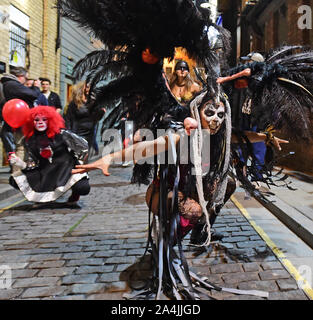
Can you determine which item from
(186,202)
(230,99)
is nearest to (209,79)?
(230,99)

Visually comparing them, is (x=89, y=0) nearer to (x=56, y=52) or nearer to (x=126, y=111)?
(x=126, y=111)

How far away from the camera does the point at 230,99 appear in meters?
2.57

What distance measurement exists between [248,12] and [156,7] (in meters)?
14.7

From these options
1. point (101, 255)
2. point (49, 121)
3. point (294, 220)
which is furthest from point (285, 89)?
point (49, 121)

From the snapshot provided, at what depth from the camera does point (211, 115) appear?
2.32 metres

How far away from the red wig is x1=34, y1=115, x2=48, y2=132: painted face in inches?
1.8

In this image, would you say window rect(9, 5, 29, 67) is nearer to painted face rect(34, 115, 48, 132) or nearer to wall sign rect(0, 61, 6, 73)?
wall sign rect(0, 61, 6, 73)

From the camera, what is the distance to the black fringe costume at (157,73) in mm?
2133

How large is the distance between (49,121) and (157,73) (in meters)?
2.93

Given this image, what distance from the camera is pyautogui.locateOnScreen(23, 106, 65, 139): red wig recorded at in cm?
478

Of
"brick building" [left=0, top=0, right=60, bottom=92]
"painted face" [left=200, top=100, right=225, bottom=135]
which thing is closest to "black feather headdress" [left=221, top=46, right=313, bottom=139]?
"painted face" [left=200, top=100, right=225, bottom=135]

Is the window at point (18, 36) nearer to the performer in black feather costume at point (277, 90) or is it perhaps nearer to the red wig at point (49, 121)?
the red wig at point (49, 121)

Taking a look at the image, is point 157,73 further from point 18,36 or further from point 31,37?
point 31,37
